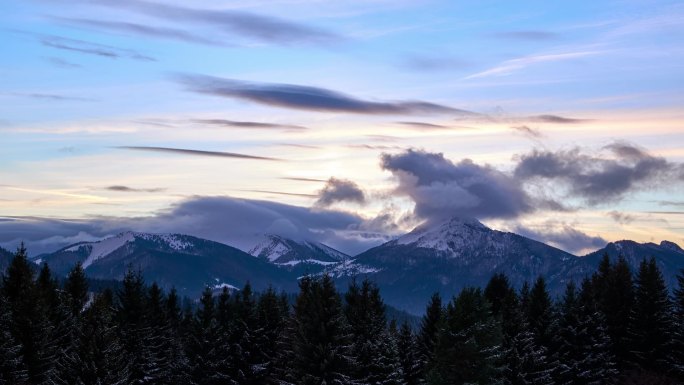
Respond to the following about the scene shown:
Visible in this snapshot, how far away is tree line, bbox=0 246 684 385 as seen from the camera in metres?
74.4

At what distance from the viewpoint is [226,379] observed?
316 ft

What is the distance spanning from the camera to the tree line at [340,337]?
74.4 meters

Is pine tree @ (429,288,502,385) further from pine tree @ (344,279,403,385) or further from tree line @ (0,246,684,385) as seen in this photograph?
pine tree @ (344,279,403,385)

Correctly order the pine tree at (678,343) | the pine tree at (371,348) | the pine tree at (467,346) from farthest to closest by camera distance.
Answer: the pine tree at (678,343)
the pine tree at (371,348)
the pine tree at (467,346)

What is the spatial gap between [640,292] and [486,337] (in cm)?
4213

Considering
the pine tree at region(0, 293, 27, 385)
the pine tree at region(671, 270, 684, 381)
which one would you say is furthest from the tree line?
the pine tree at region(671, 270, 684, 381)

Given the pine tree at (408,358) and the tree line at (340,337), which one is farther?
the pine tree at (408,358)

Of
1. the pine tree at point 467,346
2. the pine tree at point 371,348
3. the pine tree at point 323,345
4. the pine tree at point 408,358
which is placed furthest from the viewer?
the pine tree at point 408,358

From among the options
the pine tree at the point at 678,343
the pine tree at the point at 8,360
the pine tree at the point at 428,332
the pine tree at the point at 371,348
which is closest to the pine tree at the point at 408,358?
the pine tree at the point at 428,332

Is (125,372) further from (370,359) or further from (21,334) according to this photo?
(370,359)

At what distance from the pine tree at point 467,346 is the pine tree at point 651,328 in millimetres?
38081

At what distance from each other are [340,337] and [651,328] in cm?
4546

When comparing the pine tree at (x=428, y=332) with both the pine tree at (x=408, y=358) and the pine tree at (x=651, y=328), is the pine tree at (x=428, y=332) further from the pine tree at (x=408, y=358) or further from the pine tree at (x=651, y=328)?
the pine tree at (x=651, y=328)

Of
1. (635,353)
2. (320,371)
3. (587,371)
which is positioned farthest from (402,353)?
(635,353)
